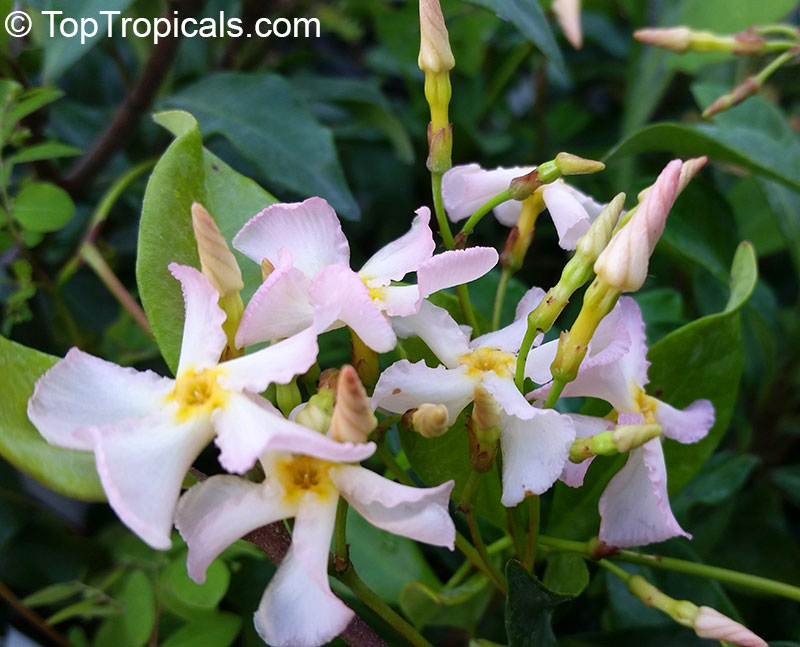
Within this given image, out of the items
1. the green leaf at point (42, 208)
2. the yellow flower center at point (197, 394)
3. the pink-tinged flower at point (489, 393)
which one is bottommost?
the green leaf at point (42, 208)

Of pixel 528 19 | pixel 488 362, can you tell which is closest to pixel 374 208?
pixel 528 19

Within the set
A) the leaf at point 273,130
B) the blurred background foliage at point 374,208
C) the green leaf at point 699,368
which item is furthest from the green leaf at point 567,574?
the leaf at point 273,130

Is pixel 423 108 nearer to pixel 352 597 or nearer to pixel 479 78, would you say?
pixel 479 78

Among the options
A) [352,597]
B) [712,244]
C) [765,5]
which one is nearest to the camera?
[352,597]

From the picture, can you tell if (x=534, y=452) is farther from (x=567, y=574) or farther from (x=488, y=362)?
(x=567, y=574)

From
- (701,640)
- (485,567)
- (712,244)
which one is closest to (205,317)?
(485,567)

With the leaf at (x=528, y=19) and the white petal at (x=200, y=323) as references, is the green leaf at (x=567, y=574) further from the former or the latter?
the leaf at (x=528, y=19)
